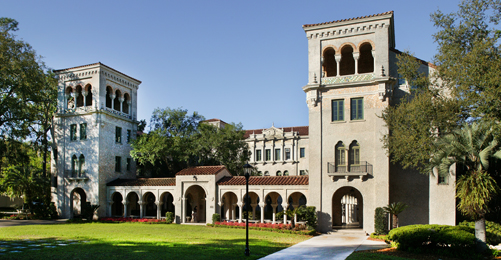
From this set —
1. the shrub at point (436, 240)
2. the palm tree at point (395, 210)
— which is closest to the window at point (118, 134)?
the palm tree at point (395, 210)

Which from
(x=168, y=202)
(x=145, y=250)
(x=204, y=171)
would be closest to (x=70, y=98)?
(x=168, y=202)

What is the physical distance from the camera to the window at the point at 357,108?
2667 centimetres

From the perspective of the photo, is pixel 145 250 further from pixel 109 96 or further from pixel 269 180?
pixel 109 96

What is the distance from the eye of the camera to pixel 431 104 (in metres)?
20.5

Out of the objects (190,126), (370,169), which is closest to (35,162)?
(190,126)

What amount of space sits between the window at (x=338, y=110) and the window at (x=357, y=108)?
72 centimetres

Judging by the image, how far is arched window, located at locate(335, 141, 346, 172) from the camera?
26.7 m

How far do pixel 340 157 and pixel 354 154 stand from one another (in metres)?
0.99

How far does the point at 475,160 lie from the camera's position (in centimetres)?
1880

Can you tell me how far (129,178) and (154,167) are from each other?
10.1 ft

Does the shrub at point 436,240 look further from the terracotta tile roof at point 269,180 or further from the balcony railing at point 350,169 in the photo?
the terracotta tile roof at point 269,180

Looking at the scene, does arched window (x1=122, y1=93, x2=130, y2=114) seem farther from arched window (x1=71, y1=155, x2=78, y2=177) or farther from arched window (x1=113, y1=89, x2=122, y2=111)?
arched window (x1=71, y1=155, x2=78, y2=177)

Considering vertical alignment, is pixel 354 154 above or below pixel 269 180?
above

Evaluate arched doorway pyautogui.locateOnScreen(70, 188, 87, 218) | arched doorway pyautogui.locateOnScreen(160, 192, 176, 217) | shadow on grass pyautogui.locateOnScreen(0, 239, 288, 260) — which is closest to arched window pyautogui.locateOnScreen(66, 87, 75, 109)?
arched doorway pyautogui.locateOnScreen(70, 188, 87, 218)
